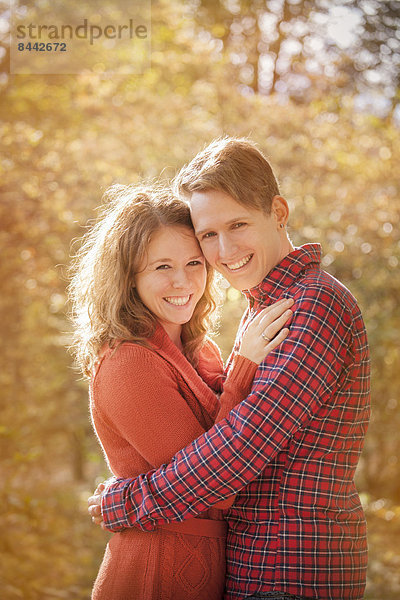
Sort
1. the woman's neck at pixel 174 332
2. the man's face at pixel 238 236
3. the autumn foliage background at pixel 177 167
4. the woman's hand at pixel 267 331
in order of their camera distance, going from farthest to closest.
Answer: the autumn foliage background at pixel 177 167, the woman's neck at pixel 174 332, the man's face at pixel 238 236, the woman's hand at pixel 267 331

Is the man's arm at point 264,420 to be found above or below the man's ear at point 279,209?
below

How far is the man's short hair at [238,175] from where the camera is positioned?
81.8 inches

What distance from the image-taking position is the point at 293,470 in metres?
1.96

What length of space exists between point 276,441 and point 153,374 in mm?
437

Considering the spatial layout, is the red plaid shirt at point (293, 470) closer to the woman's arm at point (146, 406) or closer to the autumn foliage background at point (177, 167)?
the woman's arm at point (146, 406)

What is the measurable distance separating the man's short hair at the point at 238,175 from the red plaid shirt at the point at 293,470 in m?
0.30

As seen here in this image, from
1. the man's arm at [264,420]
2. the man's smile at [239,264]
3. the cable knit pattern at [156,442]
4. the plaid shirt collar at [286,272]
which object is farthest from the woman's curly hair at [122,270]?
the man's arm at [264,420]

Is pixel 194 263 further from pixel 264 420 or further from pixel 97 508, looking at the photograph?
pixel 97 508

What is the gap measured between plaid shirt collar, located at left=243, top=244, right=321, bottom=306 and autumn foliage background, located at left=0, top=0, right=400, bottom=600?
2299mm

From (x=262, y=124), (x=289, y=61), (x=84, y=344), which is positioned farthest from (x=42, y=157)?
(x=84, y=344)

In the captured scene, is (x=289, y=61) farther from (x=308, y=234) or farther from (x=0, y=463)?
(x=0, y=463)

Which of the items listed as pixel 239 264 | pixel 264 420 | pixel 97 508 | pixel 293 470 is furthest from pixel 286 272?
pixel 97 508

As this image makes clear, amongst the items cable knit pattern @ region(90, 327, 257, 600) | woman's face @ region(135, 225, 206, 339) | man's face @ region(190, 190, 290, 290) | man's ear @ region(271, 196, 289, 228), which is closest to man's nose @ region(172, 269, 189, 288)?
woman's face @ region(135, 225, 206, 339)

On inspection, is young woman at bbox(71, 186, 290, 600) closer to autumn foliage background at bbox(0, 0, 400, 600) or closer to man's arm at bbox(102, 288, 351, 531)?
man's arm at bbox(102, 288, 351, 531)
